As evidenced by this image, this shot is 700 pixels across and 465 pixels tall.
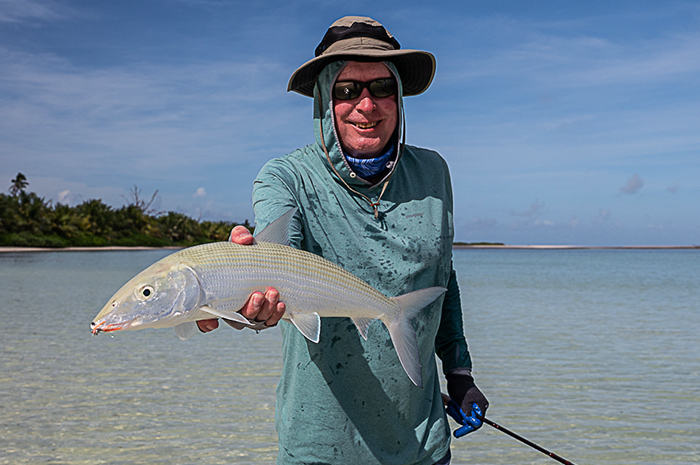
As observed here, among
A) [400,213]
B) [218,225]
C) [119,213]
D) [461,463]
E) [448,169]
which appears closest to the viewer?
[400,213]

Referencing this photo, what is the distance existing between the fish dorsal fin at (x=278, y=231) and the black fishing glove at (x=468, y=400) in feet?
4.25

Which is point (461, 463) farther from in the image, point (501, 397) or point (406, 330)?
point (406, 330)

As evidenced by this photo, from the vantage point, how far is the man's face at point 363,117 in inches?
103

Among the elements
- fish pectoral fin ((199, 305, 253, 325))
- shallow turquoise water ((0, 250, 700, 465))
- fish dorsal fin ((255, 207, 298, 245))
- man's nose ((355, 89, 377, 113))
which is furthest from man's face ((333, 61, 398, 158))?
shallow turquoise water ((0, 250, 700, 465))

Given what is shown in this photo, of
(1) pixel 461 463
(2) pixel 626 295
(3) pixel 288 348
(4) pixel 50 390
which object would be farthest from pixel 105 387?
(2) pixel 626 295

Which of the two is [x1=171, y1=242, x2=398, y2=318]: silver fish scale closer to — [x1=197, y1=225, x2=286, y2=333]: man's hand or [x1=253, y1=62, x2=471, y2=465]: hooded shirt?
[x1=197, y1=225, x2=286, y2=333]: man's hand

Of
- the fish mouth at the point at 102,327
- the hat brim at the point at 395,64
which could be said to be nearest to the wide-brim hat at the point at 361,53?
the hat brim at the point at 395,64

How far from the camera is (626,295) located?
26672 millimetres

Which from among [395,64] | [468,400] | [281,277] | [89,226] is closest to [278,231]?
[281,277]

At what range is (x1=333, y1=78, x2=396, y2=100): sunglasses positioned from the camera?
2.63 metres

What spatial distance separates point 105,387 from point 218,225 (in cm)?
6973

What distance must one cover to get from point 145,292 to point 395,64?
63.6 inches

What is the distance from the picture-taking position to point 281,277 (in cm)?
206

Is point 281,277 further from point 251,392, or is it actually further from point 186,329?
point 251,392
